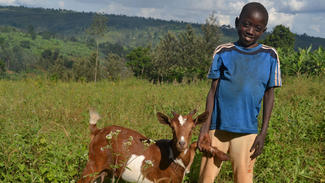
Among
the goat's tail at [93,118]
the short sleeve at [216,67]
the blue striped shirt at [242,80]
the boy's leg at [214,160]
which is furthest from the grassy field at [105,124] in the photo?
the short sleeve at [216,67]

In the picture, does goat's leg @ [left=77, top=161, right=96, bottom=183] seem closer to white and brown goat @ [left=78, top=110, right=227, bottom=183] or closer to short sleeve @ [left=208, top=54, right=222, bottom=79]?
white and brown goat @ [left=78, top=110, right=227, bottom=183]

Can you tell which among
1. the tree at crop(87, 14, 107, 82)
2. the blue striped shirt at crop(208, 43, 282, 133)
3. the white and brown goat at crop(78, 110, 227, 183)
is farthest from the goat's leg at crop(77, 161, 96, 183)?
the tree at crop(87, 14, 107, 82)

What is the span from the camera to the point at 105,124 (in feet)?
19.7

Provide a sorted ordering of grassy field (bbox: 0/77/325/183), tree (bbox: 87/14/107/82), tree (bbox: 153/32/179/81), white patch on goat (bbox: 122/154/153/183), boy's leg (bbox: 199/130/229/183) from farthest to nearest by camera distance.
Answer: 1. tree (bbox: 153/32/179/81)
2. tree (bbox: 87/14/107/82)
3. grassy field (bbox: 0/77/325/183)
4. white patch on goat (bbox: 122/154/153/183)
5. boy's leg (bbox: 199/130/229/183)

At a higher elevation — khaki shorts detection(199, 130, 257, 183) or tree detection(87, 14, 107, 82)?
tree detection(87, 14, 107, 82)

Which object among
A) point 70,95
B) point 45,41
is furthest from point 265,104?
point 45,41

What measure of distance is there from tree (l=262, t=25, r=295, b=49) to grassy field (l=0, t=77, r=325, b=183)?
6030 cm

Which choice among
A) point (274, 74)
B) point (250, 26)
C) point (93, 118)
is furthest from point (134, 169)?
point (250, 26)

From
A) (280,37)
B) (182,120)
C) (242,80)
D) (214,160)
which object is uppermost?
(280,37)

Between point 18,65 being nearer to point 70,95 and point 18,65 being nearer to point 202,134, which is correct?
point 70,95

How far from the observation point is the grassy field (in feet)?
11.9

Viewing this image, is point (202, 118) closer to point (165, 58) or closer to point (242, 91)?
point (242, 91)

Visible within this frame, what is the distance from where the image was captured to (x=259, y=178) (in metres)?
4.14

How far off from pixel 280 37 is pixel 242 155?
71957 mm
